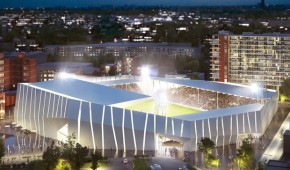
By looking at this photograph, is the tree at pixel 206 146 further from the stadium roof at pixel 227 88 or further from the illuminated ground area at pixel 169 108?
the stadium roof at pixel 227 88

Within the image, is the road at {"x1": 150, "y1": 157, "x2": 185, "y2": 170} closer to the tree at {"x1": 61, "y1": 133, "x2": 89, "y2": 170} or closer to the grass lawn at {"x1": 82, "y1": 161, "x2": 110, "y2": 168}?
the grass lawn at {"x1": 82, "y1": 161, "x2": 110, "y2": 168}

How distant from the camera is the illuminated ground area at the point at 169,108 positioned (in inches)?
436

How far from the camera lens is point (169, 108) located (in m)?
12.2

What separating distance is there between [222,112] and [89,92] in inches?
112

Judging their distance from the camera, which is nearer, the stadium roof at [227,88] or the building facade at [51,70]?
the stadium roof at [227,88]

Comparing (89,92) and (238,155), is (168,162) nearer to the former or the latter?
(238,155)

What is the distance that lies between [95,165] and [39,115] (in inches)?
137

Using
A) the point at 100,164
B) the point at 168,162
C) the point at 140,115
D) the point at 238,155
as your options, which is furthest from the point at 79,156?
the point at 238,155

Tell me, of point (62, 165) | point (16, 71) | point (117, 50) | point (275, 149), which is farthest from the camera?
point (117, 50)

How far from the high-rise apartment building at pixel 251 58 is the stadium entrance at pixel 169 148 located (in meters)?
6.70

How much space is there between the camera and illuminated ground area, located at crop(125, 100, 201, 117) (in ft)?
36.4

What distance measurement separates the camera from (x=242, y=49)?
16844 millimetres

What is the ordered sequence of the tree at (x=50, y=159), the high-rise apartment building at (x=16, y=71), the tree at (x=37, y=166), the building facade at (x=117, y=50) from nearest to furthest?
the tree at (x=37, y=166), the tree at (x=50, y=159), the high-rise apartment building at (x=16, y=71), the building facade at (x=117, y=50)

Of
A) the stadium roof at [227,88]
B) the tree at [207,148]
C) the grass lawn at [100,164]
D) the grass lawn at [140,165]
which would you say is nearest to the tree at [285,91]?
the stadium roof at [227,88]
